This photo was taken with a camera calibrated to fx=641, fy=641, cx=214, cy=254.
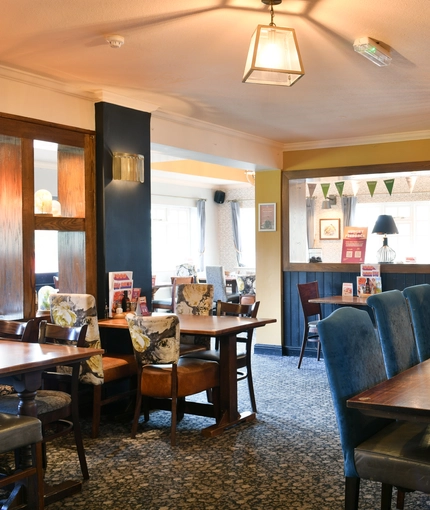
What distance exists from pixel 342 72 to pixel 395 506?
2976 mm

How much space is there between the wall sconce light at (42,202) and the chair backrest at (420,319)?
2.73 m

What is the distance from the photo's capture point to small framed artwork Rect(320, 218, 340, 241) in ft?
35.4

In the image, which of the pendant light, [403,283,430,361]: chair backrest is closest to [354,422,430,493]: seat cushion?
[403,283,430,361]: chair backrest

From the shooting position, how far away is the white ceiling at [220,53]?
3.48 m

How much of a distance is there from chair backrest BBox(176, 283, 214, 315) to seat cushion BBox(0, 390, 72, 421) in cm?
229

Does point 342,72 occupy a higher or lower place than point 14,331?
higher

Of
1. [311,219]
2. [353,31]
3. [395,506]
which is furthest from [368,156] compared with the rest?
[395,506]

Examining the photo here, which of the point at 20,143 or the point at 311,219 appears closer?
the point at 20,143

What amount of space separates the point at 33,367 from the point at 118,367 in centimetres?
168

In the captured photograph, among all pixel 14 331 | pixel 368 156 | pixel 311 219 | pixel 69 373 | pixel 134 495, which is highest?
pixel 368 156

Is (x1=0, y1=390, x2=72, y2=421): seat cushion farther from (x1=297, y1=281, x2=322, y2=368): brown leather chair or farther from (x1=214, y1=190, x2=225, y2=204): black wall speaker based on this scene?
(x1=214, y1=190, x2=225, y2=204): black wall speaker

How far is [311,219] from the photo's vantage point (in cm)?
947

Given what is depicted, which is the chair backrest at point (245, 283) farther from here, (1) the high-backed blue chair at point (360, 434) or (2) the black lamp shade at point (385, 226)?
(1) the high-backed blue chair at point (360, 434)

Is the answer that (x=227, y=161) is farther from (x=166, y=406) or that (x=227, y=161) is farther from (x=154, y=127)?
(x=166, y=406)
